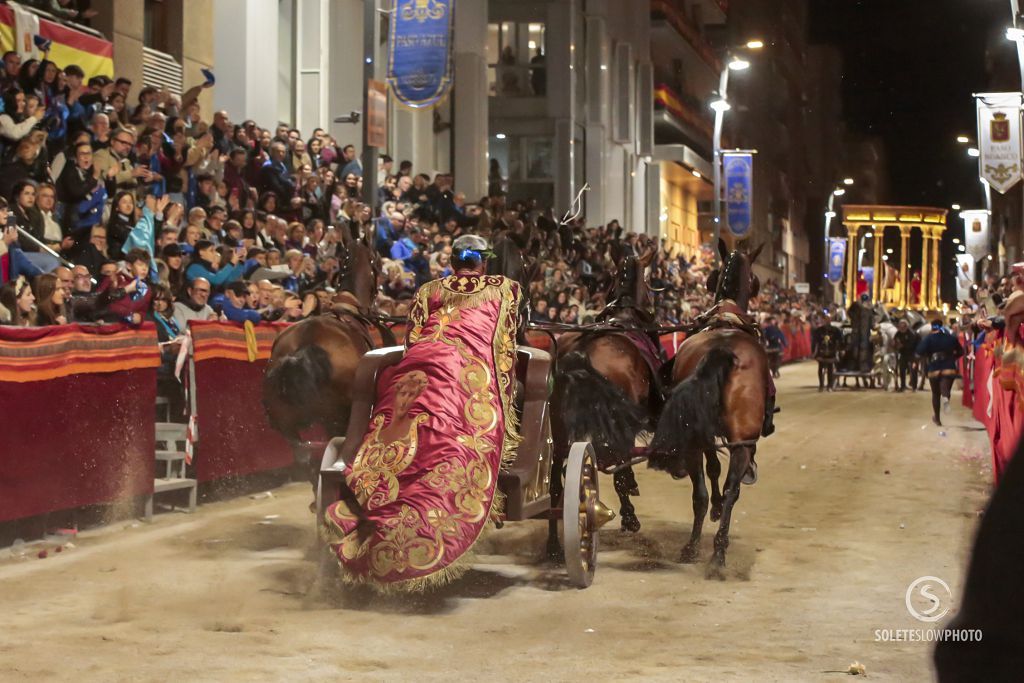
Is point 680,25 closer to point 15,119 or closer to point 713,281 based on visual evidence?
point 15,119

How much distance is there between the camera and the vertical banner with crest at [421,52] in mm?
19312

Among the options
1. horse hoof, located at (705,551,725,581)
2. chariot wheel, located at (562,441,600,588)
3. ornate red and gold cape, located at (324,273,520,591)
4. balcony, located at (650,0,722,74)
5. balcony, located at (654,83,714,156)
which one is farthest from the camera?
balcony, located at (654,83,714,156)

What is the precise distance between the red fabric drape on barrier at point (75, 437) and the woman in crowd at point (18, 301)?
0.90m

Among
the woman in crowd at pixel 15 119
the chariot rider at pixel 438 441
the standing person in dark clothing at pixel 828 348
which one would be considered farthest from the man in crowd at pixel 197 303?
the standing person in dark clothing at pixel 828 348

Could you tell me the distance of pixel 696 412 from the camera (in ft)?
31.1

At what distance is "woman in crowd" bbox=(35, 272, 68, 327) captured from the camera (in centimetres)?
1168

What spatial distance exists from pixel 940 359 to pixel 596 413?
1586 centimetres

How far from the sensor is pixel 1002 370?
1144 centimetres

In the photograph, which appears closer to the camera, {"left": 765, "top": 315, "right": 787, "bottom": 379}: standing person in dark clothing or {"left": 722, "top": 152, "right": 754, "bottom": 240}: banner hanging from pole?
{"left": 765, "top": 315, "right": 787, "bottom": 379}: standing person in dark clothing

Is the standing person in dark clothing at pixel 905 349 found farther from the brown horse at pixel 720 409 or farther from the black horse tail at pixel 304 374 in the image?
the black horse tail at pixel 304 374

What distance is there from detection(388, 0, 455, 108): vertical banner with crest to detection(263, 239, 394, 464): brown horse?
9.11 m

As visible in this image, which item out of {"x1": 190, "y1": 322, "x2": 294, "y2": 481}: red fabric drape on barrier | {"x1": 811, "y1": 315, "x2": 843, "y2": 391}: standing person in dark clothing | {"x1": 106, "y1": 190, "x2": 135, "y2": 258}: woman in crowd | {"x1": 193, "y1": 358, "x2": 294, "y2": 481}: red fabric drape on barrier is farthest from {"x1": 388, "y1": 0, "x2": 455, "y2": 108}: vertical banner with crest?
{"x1": 811, "y1": 315, "x2": 843, "y2": 391}: standing person in dark clothing

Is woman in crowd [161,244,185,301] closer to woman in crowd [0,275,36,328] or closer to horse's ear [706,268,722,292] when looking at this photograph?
woman in crowd [0,275,36,328]

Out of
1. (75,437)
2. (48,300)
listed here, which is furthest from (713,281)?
(48,300)
